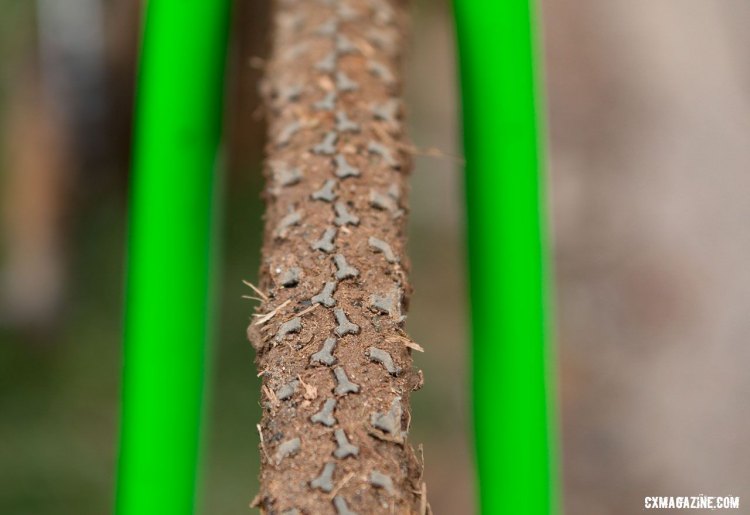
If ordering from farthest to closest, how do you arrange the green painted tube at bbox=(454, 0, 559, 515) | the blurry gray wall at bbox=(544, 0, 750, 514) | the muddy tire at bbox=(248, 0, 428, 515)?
1. the blurry gray wall at bbox=(544, 0, 750, 514)
2. the green painted tube at bbox=(454, 0, 559, 515)
3. the muddy tire at bbox=(248, 0, 428, 515)

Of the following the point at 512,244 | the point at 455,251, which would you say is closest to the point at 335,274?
the point at 512,244

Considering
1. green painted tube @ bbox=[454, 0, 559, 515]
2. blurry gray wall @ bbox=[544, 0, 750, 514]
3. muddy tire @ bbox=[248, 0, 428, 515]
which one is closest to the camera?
muddy tire @ bbox=[248, 0, 428, 515]

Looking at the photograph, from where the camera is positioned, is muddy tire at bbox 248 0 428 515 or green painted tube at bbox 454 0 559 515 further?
green painted tube at bbox 454 0 559 515

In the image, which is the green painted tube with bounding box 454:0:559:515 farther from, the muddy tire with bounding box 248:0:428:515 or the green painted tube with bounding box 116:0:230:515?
the green painted tube with bounding box 116:0:230:515

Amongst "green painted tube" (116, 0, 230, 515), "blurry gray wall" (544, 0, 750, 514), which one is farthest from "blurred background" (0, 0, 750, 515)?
"green painted tube" (116, 0, 230, 515)

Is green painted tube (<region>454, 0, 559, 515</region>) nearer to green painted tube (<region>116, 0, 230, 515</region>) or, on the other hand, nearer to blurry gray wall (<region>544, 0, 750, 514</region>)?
green painted tube (<region>116, 0, 230, 515</region>)

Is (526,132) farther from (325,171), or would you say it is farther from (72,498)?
(72,498)

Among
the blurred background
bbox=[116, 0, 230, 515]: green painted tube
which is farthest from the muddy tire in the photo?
the blurred background
